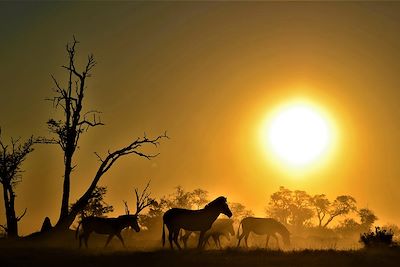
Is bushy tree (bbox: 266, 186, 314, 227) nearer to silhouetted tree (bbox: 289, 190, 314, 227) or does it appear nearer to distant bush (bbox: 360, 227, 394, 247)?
silhouetted tree (bbox: 289, 190, 314, 227)

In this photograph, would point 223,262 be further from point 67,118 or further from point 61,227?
point 67,118

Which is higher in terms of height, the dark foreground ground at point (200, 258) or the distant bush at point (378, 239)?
the distant bush at point (378, 239)

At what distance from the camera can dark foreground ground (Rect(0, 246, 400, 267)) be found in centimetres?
1997

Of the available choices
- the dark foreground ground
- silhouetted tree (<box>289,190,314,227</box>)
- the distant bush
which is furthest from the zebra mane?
silhouetted tree (<box>289,190,314,227</box>)

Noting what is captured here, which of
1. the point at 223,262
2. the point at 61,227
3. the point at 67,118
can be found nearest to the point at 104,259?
the point at 223,262

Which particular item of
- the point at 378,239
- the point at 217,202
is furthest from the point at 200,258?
the point at 378,239

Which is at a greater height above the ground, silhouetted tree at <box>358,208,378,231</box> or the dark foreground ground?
silhouetted tree at <box>358,208,378,231</box>

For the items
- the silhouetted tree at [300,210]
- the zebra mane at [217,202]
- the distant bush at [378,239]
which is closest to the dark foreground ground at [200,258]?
the zebra mane at [217,202]

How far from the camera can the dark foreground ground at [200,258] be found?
20.0 meters

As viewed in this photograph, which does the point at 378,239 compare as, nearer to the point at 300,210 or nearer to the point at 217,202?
the point at 217,202

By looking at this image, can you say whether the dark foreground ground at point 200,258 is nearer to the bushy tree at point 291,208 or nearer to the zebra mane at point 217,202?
the zebra mane at point 217,202

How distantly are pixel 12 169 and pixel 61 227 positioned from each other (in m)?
9.13

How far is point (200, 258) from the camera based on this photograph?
2083cm

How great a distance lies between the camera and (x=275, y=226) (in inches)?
1372
